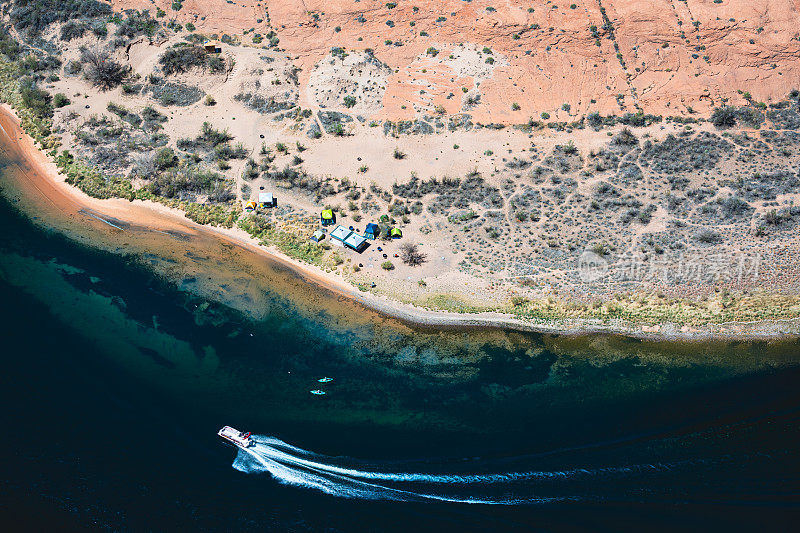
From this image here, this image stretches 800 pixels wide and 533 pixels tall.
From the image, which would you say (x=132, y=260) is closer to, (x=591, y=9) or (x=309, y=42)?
(x=309, y=42)

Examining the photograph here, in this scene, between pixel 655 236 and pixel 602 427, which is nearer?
pixel 602 427

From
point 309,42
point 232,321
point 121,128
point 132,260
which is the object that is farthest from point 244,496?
point 309,42

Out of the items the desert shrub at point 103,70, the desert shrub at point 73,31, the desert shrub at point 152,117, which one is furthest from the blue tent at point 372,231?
the desert shrub at point 73,31

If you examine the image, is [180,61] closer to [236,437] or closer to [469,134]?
[469,134]

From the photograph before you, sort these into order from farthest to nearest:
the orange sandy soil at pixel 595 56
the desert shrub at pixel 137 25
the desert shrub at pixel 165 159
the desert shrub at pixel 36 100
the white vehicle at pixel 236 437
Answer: the desert shrub at pixel 137 25 < the desert shrub at pixel 36 100 < the orange sandy soil at pixel 595 56 < the desert shrub at pixel 165 159 < the white vehicle at pixel 236 437

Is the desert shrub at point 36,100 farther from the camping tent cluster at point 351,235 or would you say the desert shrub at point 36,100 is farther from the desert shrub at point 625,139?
the desert shrub at point 625,139
